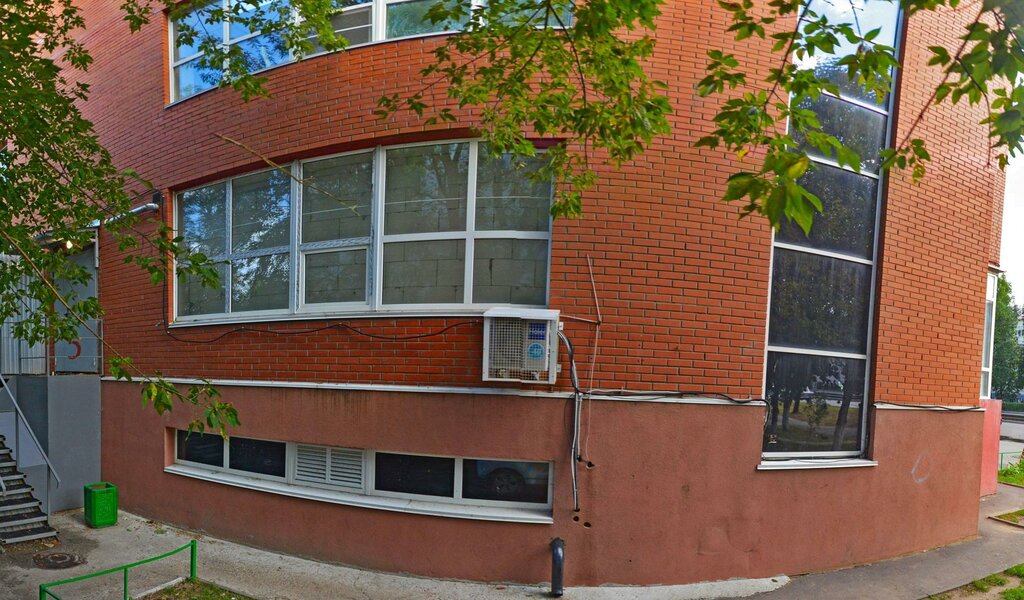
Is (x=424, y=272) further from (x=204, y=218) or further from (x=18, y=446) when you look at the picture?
(x=18, y=446)

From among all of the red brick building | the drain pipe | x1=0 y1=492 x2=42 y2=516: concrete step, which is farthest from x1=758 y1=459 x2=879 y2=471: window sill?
x1=0 y1=492 x2=42 y2=516: concrete step

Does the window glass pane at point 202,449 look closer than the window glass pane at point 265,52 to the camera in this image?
No

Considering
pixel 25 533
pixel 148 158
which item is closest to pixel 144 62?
pixel 148 158

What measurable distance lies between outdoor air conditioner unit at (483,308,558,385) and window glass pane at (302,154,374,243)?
2.01 m

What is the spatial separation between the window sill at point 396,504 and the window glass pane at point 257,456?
0.13 meters

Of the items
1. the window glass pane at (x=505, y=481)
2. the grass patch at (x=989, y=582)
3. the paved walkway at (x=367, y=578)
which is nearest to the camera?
the paved walkway at (x=367, y=578)

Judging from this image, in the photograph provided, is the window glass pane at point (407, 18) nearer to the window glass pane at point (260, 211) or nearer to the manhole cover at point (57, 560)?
the window glass pane at point (260, 211)

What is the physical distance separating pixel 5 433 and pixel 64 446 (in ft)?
2.52

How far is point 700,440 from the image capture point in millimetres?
5852

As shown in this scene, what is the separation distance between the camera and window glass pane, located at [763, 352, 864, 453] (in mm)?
6332

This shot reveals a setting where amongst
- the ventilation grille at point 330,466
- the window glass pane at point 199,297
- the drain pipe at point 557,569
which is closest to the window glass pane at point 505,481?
the drain pipe at point 557,569

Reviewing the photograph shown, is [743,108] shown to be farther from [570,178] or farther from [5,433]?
[5,433]

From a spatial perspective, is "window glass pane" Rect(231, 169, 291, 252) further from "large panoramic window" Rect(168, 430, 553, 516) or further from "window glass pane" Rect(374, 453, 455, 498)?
"window glass pane" Rect(374, 453, 455, 498)

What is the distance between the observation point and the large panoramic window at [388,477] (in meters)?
6.09
